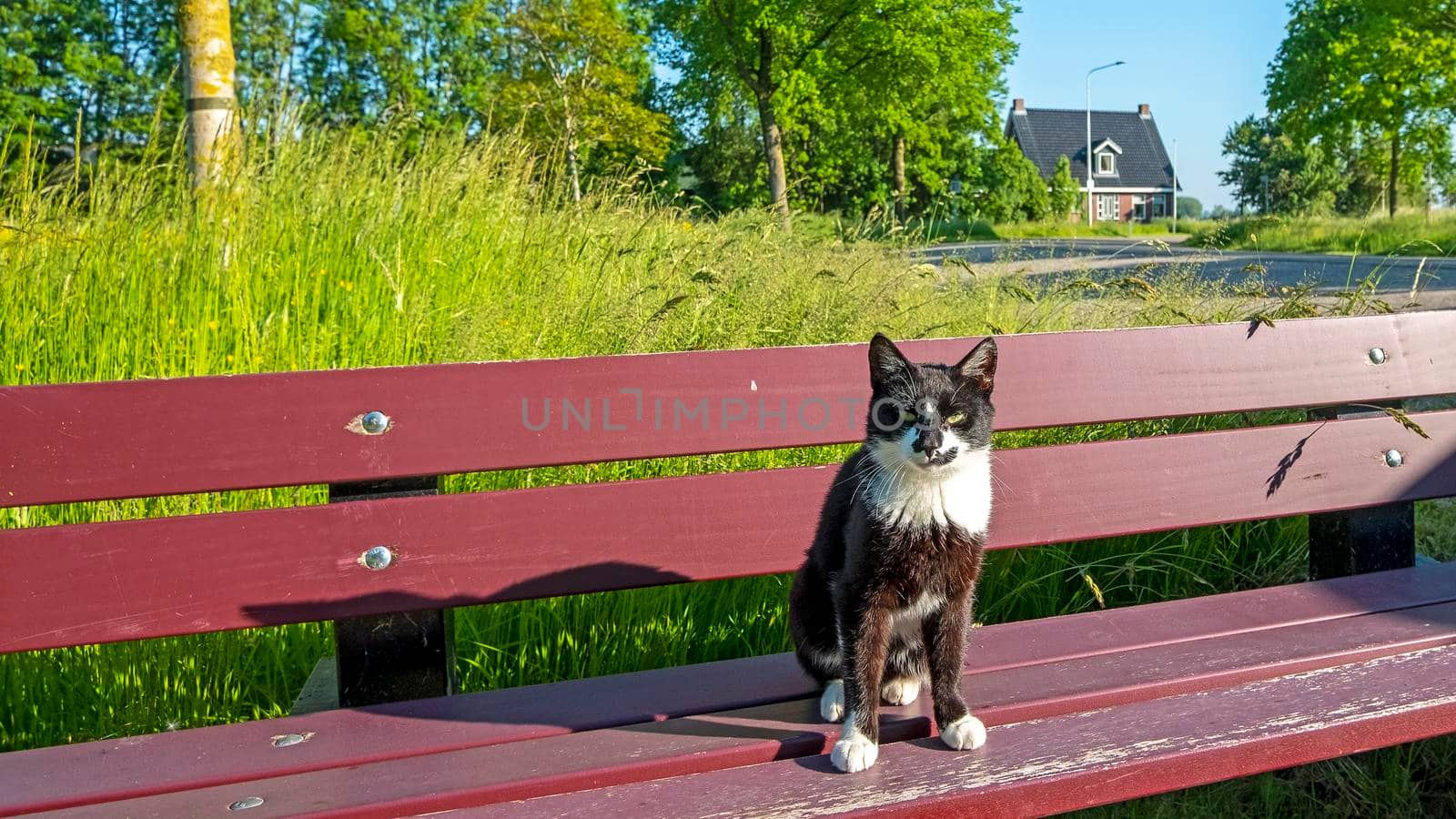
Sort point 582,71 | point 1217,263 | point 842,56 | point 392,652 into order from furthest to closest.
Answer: point 582,71 < point 842,56 < point 1217,263 < point 392,652

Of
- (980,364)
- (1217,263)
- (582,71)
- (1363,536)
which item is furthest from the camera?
(582,71)

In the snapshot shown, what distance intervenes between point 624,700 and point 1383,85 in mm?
27104

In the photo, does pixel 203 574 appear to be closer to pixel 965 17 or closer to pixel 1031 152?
pixel 965 17

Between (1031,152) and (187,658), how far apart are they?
207 feet

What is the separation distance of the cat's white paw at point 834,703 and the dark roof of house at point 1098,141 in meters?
60.9

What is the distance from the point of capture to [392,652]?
2016mm

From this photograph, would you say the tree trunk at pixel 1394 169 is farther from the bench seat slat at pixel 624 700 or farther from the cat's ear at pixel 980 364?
the cat's ear at pixel 980 364

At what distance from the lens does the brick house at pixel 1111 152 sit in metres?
61.9

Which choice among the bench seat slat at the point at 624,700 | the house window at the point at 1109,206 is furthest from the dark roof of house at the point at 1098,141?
the bench seat slat at the point at 624,700

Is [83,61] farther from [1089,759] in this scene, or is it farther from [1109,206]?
[1109,206]

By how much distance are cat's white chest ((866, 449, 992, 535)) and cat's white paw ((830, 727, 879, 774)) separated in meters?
0.34

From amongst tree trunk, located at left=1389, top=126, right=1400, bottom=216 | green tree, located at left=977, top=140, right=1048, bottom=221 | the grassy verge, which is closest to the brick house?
green tree, located at left=977, top=140, right=1048, bottom=221

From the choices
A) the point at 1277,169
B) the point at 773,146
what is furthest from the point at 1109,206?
the point at 773,146

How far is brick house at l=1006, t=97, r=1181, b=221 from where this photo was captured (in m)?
61.9
